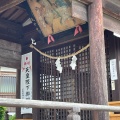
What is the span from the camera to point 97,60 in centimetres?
482

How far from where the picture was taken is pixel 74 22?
645 centimetres

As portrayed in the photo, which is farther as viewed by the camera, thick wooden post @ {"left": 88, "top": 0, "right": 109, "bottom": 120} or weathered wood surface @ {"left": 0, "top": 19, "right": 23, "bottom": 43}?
weathered wood surface @ {"left": 0, "top": 19, "right": 23, "bottom": 43}

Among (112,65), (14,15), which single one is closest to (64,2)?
(112,65)

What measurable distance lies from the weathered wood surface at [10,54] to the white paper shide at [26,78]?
0.85 feet

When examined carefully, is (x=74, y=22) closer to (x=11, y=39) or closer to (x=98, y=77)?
(x=98, y=77)

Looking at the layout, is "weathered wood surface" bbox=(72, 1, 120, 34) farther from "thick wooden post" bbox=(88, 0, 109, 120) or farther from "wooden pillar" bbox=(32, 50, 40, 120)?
"wooden pillar" bbox=(32, 50, 40, 120)

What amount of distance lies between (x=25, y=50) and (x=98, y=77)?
15.4ft

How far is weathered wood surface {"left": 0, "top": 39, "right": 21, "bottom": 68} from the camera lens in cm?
843

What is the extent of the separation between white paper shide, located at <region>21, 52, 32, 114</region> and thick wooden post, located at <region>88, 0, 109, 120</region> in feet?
12.8

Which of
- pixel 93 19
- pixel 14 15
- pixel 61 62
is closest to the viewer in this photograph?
pixel 93 19

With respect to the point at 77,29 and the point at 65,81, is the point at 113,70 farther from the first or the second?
the point at 65,81

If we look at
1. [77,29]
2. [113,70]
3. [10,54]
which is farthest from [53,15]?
Result: [10,54]

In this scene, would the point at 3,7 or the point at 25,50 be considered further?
the point at 25,50

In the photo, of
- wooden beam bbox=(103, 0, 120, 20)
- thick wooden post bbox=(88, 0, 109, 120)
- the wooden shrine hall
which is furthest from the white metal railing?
wooden beam bbox=(103, 0, 120, 20)
